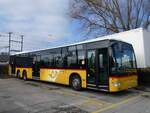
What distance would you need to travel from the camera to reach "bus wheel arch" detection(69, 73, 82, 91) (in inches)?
335

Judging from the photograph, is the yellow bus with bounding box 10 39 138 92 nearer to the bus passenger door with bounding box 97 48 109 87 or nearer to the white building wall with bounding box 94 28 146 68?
the bus passenger door with bounding box 97 48 109 87

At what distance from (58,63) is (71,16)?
1353cm

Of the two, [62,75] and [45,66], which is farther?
[45,66]

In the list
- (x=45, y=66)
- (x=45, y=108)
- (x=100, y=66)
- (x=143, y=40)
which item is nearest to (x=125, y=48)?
(x=100, y=66)

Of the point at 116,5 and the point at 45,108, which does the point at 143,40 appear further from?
the point at 116,5

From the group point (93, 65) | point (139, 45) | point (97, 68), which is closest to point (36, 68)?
point (93, 65)

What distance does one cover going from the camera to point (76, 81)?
8.64 metres

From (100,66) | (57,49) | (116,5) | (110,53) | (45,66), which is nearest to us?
(110,53)

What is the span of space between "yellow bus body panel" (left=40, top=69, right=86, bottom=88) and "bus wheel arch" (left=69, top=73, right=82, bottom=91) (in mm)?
213

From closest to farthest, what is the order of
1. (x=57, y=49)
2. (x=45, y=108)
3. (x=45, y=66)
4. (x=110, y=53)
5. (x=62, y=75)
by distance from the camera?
(x=45, y=108), (x=110, y=53), (x=62, y=75), (x=57, y=49), (x=45, y=66)

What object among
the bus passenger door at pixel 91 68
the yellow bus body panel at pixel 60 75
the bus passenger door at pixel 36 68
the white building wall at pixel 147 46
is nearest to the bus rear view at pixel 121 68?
the bus passenger door at pixel 91 68

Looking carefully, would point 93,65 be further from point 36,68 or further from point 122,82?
point 36,68

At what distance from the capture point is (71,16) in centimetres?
2166

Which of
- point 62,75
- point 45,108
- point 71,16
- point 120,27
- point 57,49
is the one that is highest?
point 71,16
